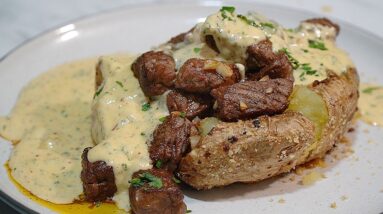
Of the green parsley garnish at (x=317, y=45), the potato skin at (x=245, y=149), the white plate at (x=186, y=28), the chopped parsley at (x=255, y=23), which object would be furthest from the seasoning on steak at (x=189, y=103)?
the green parsley garnish at (x=317, y=45)

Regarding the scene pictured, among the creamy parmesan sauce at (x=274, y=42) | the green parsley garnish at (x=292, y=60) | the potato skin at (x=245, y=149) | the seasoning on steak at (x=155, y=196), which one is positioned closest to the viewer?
the seasoning on steak at (x=155, y=196)

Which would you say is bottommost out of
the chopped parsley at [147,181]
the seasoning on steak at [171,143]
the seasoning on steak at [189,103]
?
the chopped parsley at [147,181]

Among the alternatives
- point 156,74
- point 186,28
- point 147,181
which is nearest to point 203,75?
point 156,74

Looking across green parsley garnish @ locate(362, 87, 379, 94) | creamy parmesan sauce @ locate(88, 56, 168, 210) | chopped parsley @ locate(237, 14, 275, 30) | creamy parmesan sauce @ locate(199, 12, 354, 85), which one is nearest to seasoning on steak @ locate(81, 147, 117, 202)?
creamy parmesan sauce @ locate(88, 56, 168, 210)

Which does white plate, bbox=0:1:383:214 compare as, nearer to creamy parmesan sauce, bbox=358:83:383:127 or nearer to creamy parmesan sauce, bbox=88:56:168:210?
creamy parmesan sauce, bbox=358:83:383:127

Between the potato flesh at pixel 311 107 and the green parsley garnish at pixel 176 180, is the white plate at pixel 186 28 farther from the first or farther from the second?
the potato flesh at pixel 311 107

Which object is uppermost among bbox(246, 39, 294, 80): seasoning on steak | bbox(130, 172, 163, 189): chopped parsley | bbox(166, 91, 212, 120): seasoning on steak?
bbox(246, 39, 294, 80): seasoning on steak
